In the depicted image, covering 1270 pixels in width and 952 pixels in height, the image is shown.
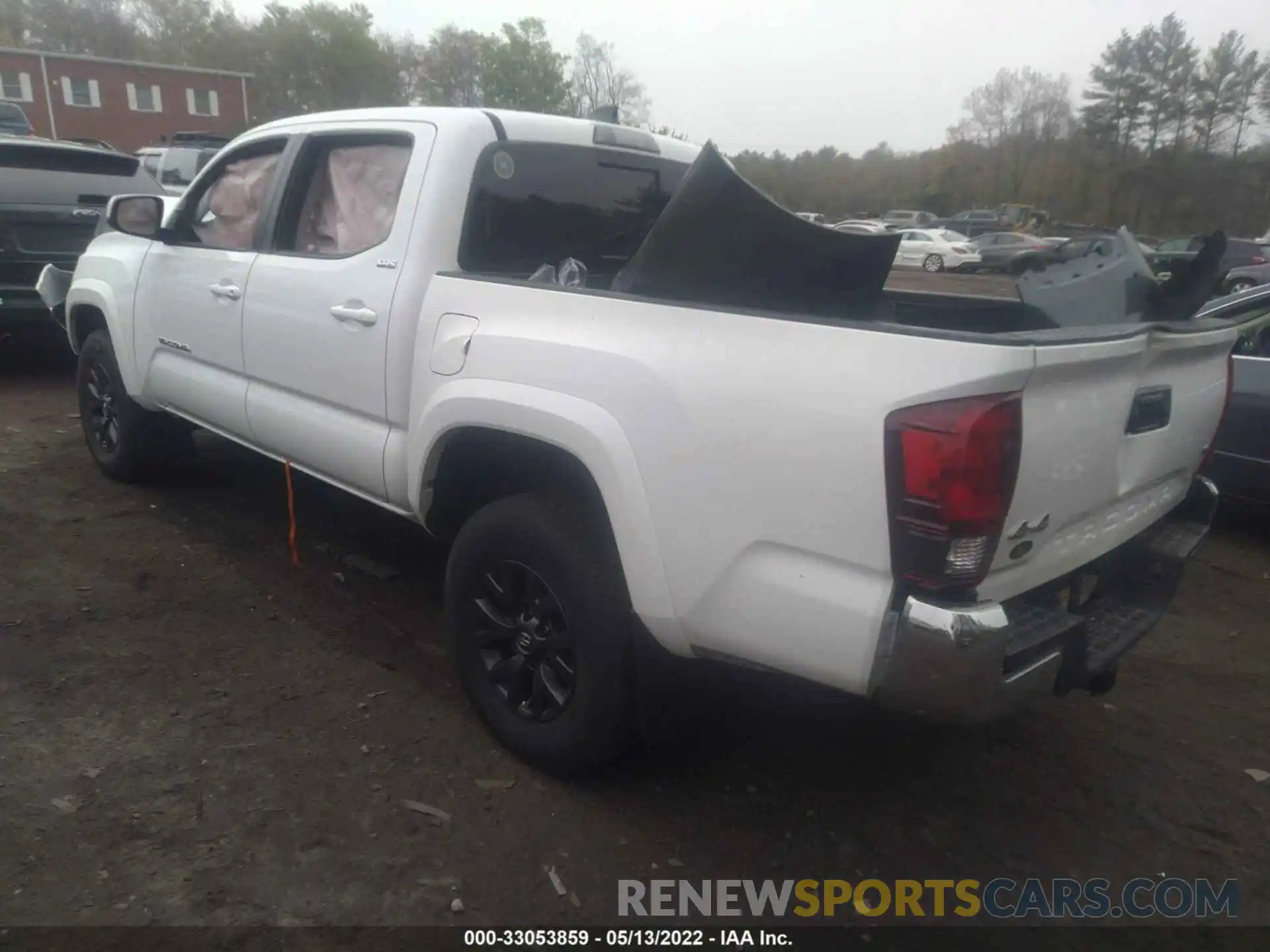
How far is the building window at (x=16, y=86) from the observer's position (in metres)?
45.9

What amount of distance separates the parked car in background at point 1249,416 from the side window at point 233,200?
4.79 metres

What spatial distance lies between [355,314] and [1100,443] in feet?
7.77

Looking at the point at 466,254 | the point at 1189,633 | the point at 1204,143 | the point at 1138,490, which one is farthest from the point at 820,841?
the point at 1204,143

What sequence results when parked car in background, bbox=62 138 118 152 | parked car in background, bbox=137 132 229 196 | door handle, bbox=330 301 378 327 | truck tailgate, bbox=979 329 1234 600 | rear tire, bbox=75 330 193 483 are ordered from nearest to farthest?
truck tailgate, bbox=979 329 1234 600
door handle, bbox=330 301 378 327
rear tire, bbox=75 330 193 483
parked car in background, bbox=62 138 118 152
parked car in background, bbox=137 132 229 196

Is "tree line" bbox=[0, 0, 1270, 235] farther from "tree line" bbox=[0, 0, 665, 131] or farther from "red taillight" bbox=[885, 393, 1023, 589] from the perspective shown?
"red taillight" bbox=[885, 393, 1023, 589]

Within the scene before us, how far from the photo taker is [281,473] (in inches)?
229

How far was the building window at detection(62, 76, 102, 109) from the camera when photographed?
157 feet

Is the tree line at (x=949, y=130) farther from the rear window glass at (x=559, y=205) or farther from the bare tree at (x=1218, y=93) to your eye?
the rear window glass at (x=559, y=205)

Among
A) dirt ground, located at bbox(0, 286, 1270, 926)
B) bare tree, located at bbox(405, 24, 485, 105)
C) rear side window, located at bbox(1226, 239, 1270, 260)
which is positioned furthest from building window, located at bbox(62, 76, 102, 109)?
dirt ground, located at bbox(0, 286, 1270, 926)

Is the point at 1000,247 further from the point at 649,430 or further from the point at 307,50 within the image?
the point at 307,50

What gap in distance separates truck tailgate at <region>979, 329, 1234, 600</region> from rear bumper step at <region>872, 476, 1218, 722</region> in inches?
3.7

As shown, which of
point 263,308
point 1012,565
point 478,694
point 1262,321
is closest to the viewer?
point 1012,565

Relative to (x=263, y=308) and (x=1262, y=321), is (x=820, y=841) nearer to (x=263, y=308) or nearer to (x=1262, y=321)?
(x=263, y=308)

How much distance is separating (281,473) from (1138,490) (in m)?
4.78
